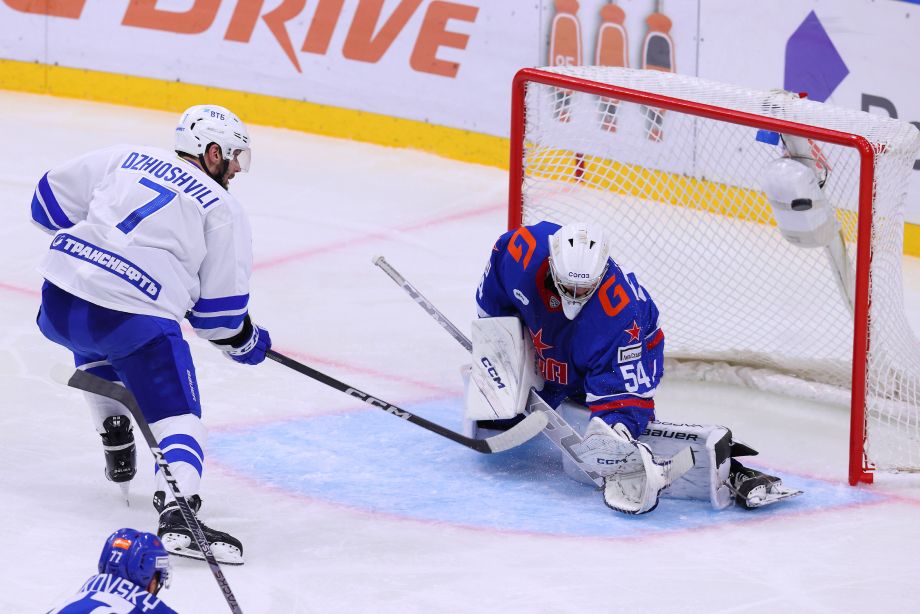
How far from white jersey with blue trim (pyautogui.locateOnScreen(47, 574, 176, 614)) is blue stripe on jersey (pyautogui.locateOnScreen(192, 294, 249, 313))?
1.20 meters

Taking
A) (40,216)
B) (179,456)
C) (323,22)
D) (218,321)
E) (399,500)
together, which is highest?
(323,22)

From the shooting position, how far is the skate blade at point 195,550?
3678mm

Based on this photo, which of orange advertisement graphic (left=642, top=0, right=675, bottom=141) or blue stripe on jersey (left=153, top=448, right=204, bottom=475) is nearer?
blue stripe on jersey (left=153, top=448, right=204, bottom=475)

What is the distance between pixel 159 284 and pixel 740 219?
2.36m

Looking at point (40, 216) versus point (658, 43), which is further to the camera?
point (658, 43)

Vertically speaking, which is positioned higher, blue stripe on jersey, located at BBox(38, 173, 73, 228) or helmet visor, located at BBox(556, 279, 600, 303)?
blue stripe on jersey, located at BBox(38, 173, 73, 228)

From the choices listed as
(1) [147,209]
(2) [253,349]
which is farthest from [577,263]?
(1) [147,209]

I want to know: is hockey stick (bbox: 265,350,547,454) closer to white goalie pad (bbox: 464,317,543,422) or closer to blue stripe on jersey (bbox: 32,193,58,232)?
white goalie pad (bbox: 464,317,543,422)

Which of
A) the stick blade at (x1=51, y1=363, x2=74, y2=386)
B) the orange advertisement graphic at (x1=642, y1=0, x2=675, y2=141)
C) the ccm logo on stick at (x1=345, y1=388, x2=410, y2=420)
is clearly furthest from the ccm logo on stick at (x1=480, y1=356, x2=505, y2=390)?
the orange advertisement graphic at (x1=642, y1=0, x2=675, y2=141)

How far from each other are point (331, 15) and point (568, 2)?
3.90 ft

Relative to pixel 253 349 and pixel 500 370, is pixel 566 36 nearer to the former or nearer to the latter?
pixel 500 370

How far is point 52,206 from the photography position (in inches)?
155

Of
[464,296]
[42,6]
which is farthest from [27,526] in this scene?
[42,6]

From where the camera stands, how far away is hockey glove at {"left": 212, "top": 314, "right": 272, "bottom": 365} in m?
3.98
